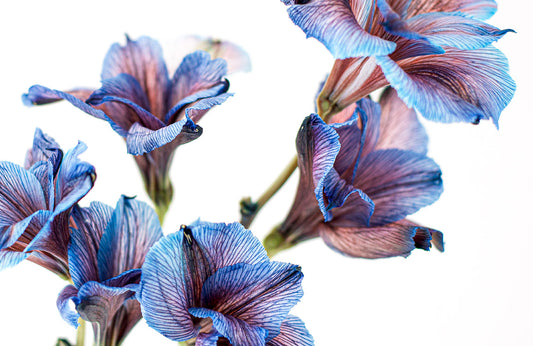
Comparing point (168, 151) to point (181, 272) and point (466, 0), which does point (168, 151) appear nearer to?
point (181, 272)

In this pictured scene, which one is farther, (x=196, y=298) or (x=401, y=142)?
(x=401, y=142)

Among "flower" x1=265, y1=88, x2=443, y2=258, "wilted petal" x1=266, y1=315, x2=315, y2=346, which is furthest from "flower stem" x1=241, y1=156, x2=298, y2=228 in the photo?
"wilted petal" x1=266, y1=315, x2=315, y2=346

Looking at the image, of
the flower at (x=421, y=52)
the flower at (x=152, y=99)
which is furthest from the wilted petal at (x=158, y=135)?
the flower at (x=421, y=52)

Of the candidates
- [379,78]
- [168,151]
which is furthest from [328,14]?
[168,151]

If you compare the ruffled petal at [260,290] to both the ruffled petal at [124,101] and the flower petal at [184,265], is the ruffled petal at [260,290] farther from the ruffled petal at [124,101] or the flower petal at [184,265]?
the ruffled petal at [124,101]

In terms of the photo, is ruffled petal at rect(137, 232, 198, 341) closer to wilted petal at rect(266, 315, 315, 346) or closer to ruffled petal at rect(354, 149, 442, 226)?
wilted petal at rect(266, 315, 315, 346)
